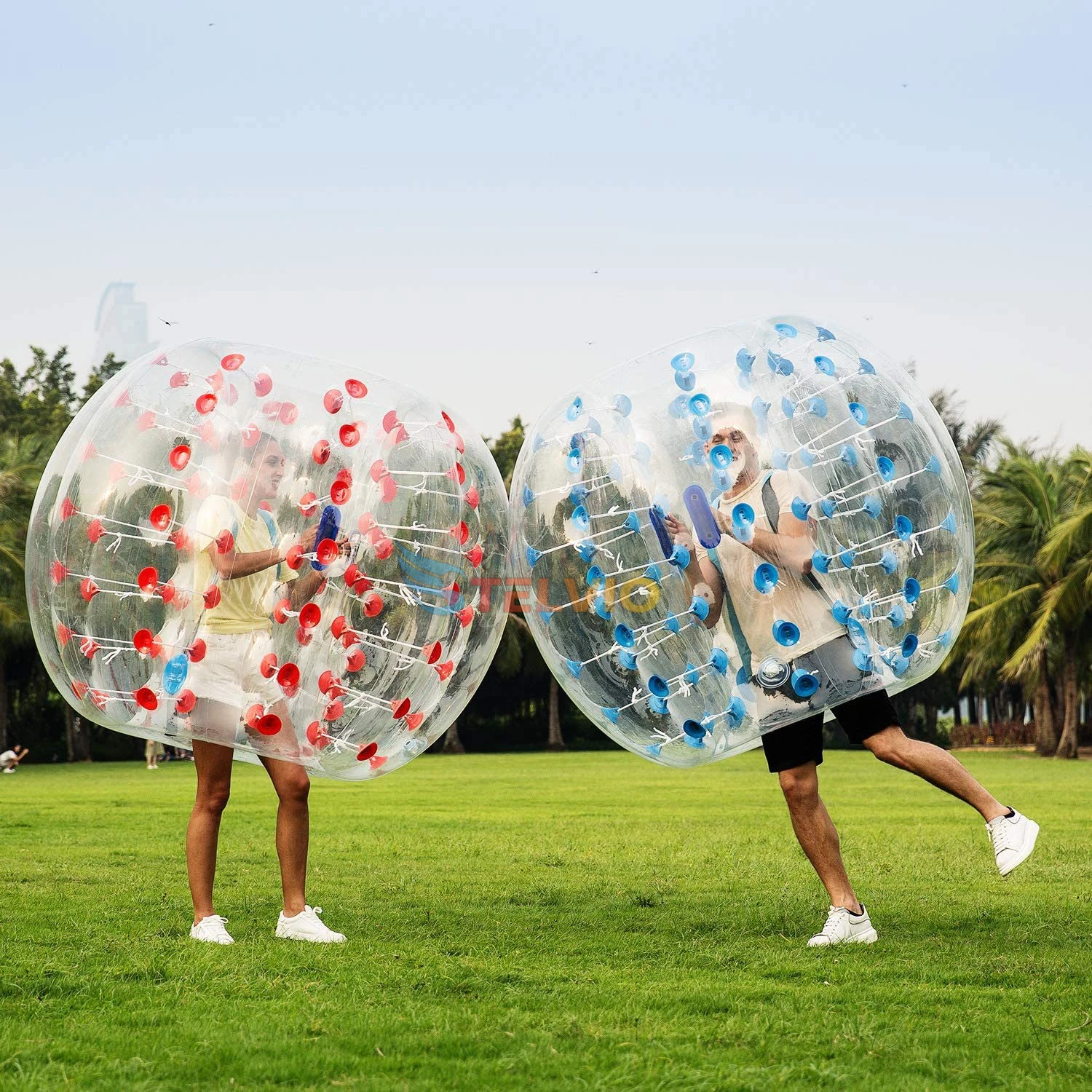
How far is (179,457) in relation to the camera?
6.06 metres

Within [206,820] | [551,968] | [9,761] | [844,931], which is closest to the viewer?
[551,968]

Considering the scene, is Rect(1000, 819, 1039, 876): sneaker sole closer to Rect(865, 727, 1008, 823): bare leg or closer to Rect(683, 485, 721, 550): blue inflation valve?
Rect(865, 727, 1008, 823): bare leg

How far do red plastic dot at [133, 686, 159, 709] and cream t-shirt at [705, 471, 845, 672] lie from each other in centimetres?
244

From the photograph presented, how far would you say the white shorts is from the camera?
236 inches

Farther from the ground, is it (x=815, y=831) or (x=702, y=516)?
(x=702, y=516)

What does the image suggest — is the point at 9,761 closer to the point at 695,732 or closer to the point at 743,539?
the point at 695,732

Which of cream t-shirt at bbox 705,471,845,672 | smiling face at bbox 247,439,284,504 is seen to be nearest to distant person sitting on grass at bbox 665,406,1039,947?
cream t-shirt at bbox 705,471,845,672

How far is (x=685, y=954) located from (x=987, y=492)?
32856 mm

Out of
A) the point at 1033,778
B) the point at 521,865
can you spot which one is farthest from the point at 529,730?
the point at 521,865

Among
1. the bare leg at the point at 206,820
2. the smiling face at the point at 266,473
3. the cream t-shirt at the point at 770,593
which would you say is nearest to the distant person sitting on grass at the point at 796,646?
the cream t-shirt at the point at 770,593

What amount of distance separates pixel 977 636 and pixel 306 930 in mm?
30882

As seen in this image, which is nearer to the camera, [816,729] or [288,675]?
[288,675]

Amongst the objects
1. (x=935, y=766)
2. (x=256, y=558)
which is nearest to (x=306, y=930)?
(x=256, y=558)

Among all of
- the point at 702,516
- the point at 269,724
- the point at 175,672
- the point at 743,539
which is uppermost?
the point at 702,516
